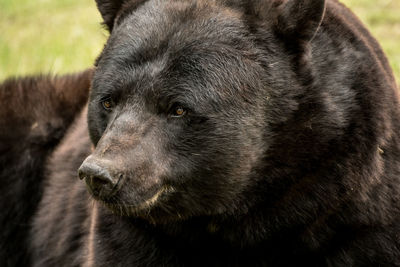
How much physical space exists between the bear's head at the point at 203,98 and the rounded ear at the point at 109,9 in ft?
1.32

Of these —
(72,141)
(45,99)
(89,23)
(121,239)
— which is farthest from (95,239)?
(89,23)

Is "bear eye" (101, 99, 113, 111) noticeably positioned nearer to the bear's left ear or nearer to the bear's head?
the bear's head

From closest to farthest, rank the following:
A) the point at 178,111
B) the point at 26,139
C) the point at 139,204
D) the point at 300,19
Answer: the point at 139,204, the point at 178,111, the point at 300,19, the point at 26,139

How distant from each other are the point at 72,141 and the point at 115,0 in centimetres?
160

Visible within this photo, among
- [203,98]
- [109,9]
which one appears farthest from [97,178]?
[109,9]

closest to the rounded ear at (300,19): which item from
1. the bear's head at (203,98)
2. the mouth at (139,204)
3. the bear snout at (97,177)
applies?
the bear's head at (203,98)

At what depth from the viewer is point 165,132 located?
12.8 feet

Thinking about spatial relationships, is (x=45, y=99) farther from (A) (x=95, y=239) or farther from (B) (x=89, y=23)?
(B) (x=89, y=23)

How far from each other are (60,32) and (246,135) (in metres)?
8.04

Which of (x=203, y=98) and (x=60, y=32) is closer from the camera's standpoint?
(x=203, y=98)

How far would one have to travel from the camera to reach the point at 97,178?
361 centimetres

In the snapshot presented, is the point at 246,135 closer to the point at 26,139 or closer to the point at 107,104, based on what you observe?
the point at 107,104

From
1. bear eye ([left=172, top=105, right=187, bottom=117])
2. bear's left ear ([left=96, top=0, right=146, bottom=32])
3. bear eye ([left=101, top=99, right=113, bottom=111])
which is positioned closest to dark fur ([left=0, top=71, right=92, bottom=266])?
bear's left ear ([left=96, top=0, right=146, bottom=32])

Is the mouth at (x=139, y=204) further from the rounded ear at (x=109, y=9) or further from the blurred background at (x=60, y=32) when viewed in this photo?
the blurred background at (x=60, y=32)
